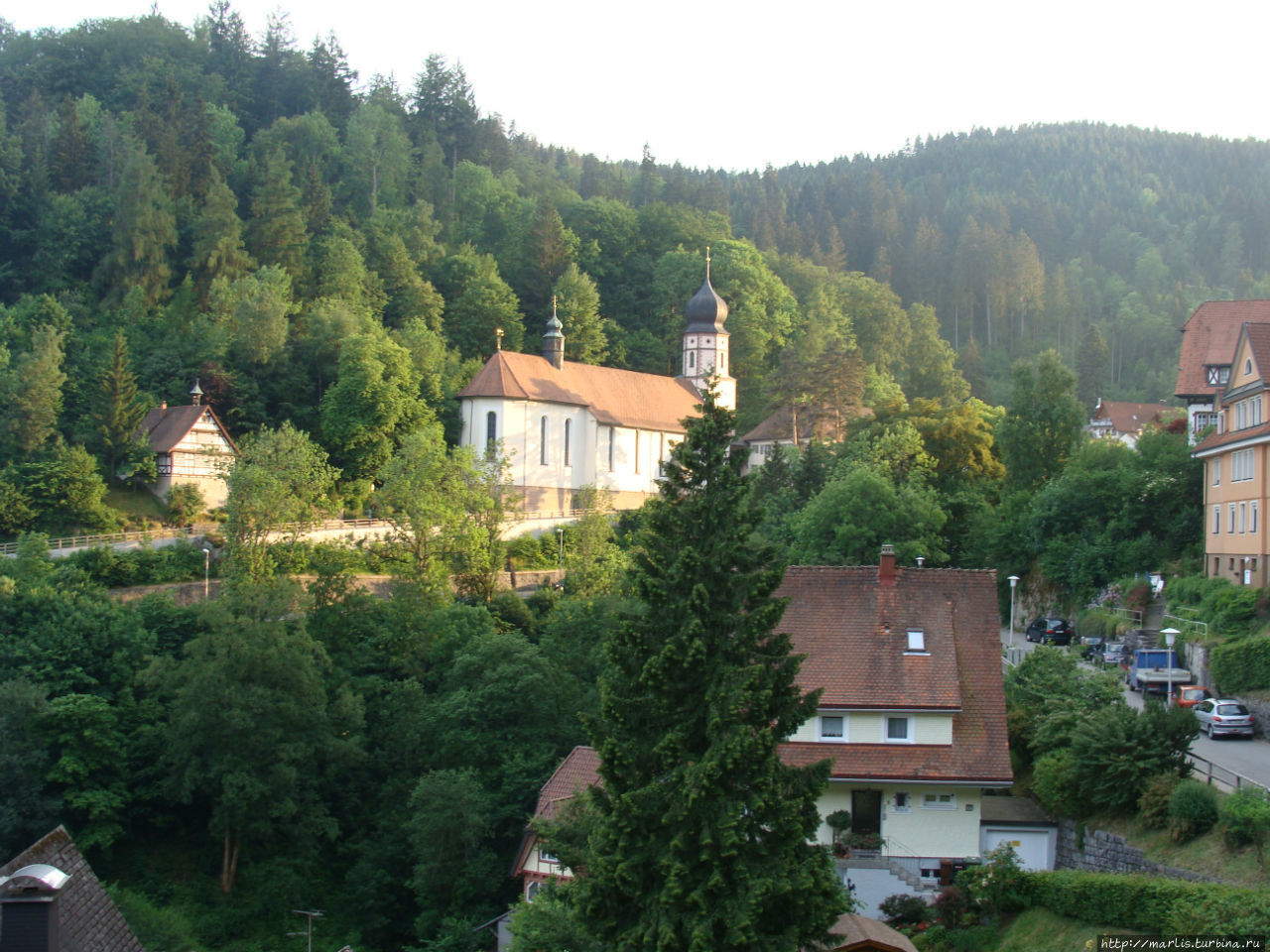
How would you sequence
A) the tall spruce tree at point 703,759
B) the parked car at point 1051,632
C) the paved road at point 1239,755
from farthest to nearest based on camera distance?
1. the parked car at point 1051,632
2. the paved road at point 1239,755
3. the tall spruce tree at point 703,759

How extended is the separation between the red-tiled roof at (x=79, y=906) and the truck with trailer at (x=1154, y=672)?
23800 mm

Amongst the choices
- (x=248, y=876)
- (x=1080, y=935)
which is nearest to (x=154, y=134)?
(x=248, y=876)

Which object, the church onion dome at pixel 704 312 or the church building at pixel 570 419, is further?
the church onion dome at pixel 704 312

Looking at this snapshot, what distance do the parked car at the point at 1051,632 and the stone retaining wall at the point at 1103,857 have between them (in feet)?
57.9

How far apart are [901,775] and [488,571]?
31.0 m

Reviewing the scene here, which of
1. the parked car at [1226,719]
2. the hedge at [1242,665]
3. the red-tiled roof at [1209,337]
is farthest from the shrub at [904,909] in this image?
the red-tiled roof at [1209,337]

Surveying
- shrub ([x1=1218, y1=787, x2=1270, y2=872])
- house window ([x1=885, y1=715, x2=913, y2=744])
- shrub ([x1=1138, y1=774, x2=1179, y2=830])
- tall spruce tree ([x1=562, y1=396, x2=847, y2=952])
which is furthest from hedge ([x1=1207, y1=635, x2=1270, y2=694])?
tall spruce tree ([x1=562, y1=396, x2=847, y2=952])

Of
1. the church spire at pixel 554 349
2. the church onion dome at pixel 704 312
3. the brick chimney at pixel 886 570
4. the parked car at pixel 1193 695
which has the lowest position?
the parked car at pixel 1193 695

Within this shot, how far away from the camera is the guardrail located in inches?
891

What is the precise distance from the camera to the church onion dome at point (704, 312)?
82562 millimetres

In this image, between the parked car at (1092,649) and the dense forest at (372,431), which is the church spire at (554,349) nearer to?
the dense forest at (372,431)

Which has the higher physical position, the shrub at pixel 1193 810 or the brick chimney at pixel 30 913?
the shrub at pixel 1193 810

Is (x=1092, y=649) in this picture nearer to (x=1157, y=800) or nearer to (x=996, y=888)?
(x=1157, y=800)

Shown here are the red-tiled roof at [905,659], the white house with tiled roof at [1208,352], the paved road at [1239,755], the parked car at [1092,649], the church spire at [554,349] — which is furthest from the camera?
the church spire at [554,349]
